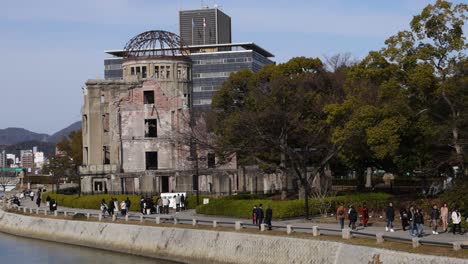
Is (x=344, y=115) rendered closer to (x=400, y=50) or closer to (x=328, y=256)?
(x=400, y=50)

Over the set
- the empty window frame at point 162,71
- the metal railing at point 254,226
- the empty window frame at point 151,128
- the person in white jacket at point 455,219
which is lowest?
the metal railing at point 254,226

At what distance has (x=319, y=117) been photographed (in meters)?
53.8

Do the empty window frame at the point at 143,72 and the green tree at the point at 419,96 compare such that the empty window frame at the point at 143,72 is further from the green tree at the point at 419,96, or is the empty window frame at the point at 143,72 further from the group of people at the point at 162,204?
the green tree at the point at 419,96

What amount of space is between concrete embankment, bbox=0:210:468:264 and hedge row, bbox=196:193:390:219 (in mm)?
6271

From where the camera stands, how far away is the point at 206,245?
131 ft

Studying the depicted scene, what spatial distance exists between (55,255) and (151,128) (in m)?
32.5

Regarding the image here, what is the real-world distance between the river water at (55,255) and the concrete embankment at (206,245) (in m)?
0.72

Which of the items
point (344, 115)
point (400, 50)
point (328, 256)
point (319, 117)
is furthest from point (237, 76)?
point (328, 256)

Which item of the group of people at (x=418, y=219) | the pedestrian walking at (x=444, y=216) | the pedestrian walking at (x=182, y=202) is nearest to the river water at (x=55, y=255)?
the pedestrian walking at (x=182, y=202)

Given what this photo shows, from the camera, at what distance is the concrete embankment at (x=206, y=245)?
102ft

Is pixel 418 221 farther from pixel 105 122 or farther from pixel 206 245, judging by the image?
pixel 105 122

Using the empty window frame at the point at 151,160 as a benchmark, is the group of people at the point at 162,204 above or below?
below

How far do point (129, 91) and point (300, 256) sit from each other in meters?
47.6

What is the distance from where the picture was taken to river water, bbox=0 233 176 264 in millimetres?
44719
